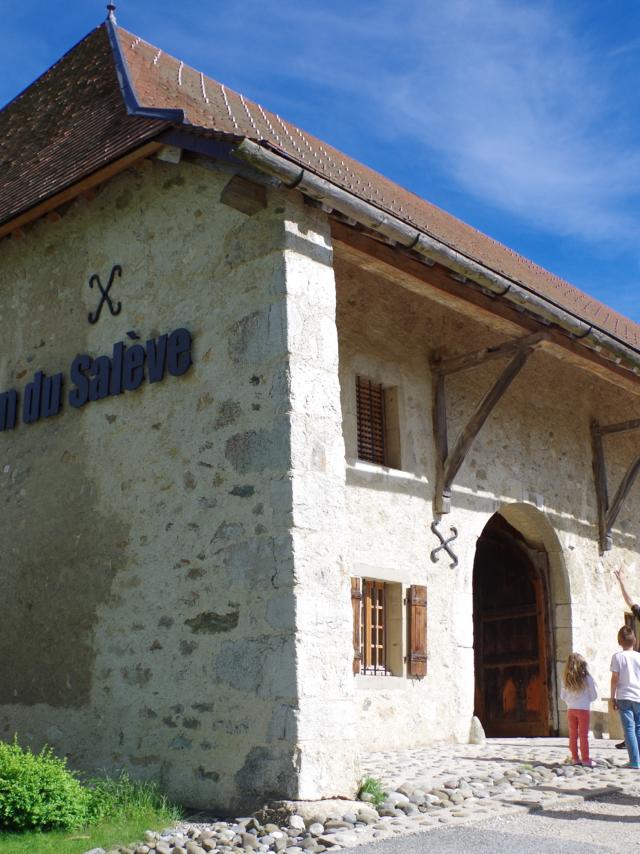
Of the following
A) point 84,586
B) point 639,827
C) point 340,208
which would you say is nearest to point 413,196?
point 340,208

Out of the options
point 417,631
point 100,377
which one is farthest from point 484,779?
point 100,377

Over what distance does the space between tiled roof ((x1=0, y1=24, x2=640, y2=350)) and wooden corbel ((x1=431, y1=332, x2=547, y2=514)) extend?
706mm

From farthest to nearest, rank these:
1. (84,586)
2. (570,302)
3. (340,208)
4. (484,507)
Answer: (570,302), (484,507), (84,586), (340,208)

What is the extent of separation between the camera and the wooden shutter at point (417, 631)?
8961 millimetres

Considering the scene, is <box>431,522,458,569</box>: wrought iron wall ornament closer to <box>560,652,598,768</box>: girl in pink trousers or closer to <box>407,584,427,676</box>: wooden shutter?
<box>407,584,427,676</box>: wooden shutter

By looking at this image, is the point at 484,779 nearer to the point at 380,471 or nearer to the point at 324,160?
the point at 380,471

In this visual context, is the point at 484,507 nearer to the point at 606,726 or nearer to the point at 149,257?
the point at 606,726

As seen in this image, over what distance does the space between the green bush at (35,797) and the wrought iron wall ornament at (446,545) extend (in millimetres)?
4583

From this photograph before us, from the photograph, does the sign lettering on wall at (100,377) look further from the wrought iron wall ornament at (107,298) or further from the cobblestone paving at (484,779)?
the cobblestone paving at (484,779)

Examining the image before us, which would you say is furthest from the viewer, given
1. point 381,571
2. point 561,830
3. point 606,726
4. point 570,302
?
point 570,302

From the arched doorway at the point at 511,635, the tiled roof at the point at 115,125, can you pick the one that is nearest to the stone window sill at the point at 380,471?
the tiled roof at the point at 115,125

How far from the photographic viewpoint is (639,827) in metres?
5.46

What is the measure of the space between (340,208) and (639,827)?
4.06 metres

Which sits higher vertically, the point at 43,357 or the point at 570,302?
the point at 570,302
